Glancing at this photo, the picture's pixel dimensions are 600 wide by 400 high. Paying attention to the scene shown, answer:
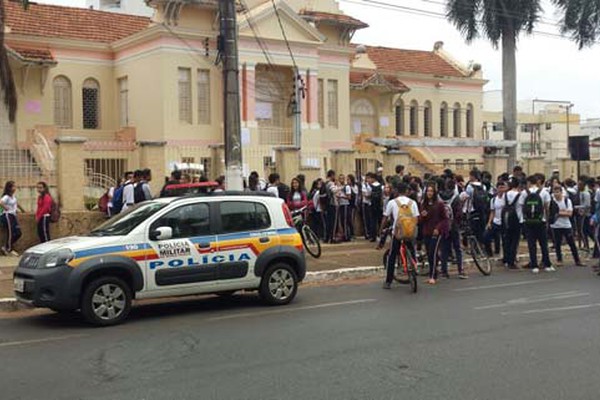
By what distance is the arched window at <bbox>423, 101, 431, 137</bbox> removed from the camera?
43.7 m

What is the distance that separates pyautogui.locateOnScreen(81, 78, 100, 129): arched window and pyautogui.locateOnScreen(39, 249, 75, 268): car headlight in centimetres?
2385

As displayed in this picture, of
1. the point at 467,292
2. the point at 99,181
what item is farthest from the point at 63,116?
the point at 467,292

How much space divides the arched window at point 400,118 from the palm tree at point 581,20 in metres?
11.3

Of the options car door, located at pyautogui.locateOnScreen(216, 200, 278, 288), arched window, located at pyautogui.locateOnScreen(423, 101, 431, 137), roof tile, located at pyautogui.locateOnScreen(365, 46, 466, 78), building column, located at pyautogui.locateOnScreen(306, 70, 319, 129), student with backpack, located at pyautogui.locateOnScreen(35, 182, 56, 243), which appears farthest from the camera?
arched window, located at pyautogui.locateOnScreen(423, 101, 431, 137)

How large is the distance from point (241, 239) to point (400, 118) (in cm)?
3259

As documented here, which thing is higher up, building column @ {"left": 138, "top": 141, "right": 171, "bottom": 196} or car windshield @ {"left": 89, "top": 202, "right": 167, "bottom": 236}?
building column @ {"left": 138, "top": 141, "right": 171, "bottom": 196}

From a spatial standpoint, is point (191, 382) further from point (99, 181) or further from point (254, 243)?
point (99, 181)

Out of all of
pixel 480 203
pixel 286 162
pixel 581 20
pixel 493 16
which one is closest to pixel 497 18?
pixel 493 16

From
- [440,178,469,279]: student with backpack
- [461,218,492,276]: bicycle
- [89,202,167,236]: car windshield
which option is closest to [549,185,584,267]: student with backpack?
[461,218,492,276]: bicycle

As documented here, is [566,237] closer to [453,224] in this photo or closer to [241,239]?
[453,224]

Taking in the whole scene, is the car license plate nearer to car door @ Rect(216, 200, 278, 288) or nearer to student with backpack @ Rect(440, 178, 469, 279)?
car door @ Rect(216, 200, 278, 288)

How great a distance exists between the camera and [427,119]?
4391 cm

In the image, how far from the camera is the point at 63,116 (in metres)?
32.0

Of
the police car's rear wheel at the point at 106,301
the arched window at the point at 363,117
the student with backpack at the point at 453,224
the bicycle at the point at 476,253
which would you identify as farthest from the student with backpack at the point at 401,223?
the arched window at the point at 363,117
